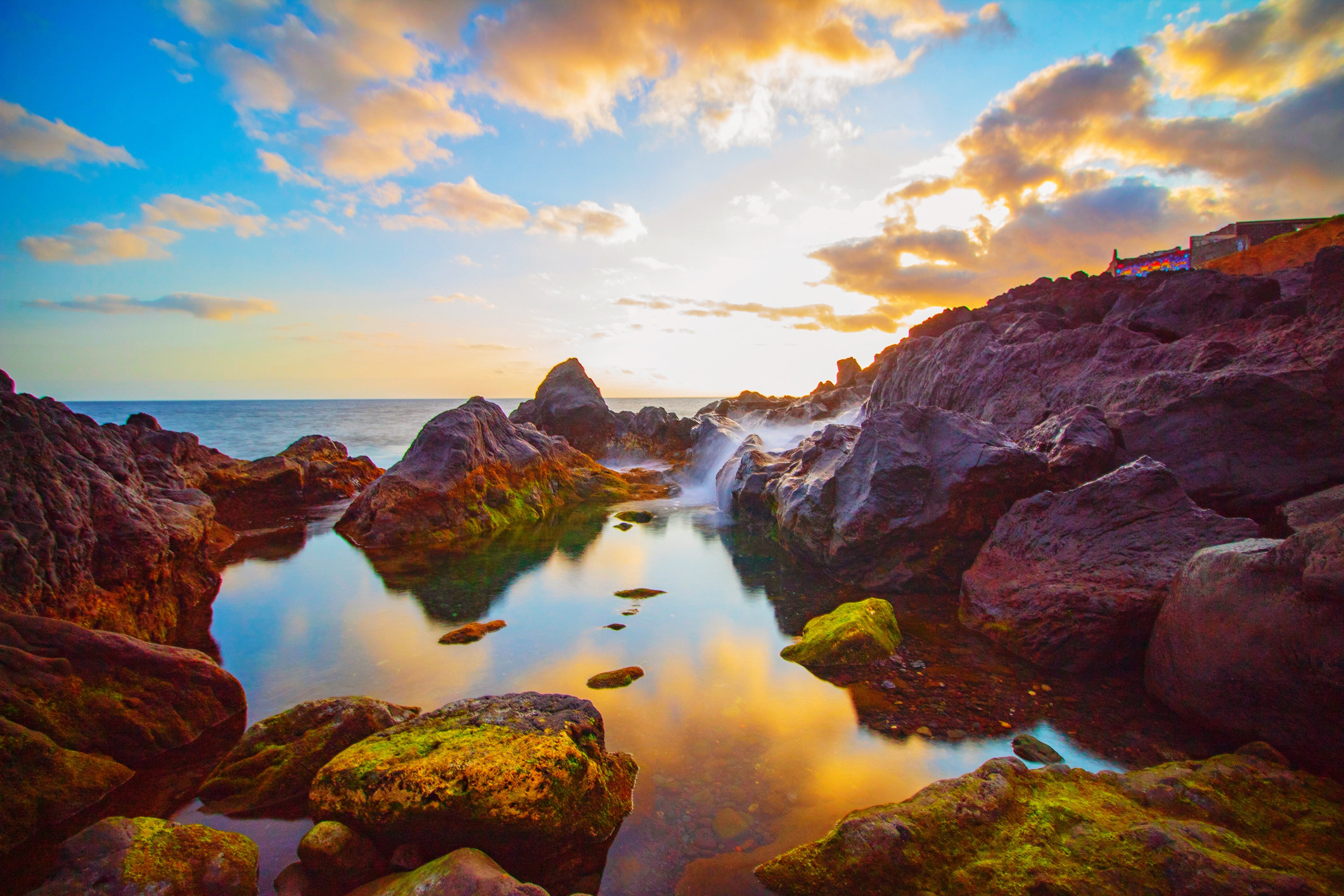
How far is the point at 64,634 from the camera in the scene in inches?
224

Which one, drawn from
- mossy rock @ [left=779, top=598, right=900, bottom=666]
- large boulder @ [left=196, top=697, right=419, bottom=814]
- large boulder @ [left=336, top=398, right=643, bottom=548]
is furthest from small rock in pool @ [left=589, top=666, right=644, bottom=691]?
large boulder @ [left=336, top=398, right=643, bottom=548]

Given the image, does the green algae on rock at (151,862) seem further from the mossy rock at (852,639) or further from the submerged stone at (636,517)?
the submerged stone at (636,517)

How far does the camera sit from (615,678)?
799 centimetres

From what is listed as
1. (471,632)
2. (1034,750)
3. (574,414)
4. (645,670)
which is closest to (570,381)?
(574,414)

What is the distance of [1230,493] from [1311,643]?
5.19m

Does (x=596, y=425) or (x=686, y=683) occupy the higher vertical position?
(x=596, y=425)

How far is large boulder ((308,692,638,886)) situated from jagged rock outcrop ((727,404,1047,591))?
791 cm

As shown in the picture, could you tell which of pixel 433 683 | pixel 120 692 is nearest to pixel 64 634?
pixel 120 692

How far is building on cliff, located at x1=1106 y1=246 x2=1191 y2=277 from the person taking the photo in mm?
36406

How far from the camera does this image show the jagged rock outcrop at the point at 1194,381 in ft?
27.0

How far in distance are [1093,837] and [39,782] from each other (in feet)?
28.4

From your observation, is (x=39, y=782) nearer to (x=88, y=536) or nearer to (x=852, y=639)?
(x=88, y=536)

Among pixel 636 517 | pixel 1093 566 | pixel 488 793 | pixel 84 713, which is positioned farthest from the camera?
pixel 636 517

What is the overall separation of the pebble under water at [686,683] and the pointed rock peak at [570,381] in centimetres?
2512
